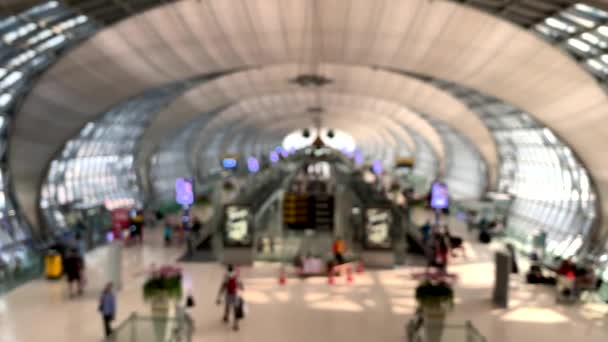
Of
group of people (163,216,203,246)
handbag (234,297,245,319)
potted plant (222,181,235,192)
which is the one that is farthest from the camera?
potted plant (222,181,235,192)

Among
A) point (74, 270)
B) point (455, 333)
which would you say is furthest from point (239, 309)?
point (74, 270)

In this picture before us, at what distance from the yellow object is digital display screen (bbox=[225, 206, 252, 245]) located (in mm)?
6086

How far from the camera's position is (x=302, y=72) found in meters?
39.0

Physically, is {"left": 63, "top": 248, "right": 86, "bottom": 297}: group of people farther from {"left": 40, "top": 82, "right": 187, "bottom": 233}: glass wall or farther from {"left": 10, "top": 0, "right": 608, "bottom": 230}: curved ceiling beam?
{"left": 40, "top": 82, "right": 187, "bottom": 233}: glass wall

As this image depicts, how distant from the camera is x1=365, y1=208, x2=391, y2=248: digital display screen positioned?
21328 mm

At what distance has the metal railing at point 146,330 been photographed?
960 cm

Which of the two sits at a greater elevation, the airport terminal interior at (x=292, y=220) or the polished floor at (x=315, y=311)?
the airport terminal interior at (x=292, y=220)

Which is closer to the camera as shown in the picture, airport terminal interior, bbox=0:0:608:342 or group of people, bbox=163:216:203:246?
airport terminal interior, bbox=0:0:608:342

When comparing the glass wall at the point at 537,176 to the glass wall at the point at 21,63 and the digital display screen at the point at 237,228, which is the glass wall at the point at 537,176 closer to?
the digital display screen at the point at 237,228

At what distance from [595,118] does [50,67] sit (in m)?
21.6

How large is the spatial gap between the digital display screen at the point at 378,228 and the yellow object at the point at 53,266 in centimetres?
1093

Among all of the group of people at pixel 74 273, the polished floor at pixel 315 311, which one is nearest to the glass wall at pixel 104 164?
the group of people at pixel 74 273

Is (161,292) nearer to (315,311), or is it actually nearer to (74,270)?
(315,311)

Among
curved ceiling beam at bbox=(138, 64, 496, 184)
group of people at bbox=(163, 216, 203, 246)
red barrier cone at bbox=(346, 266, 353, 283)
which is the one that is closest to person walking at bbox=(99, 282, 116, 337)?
red barrier cone at bbox=(346, 266, 353, 283)
